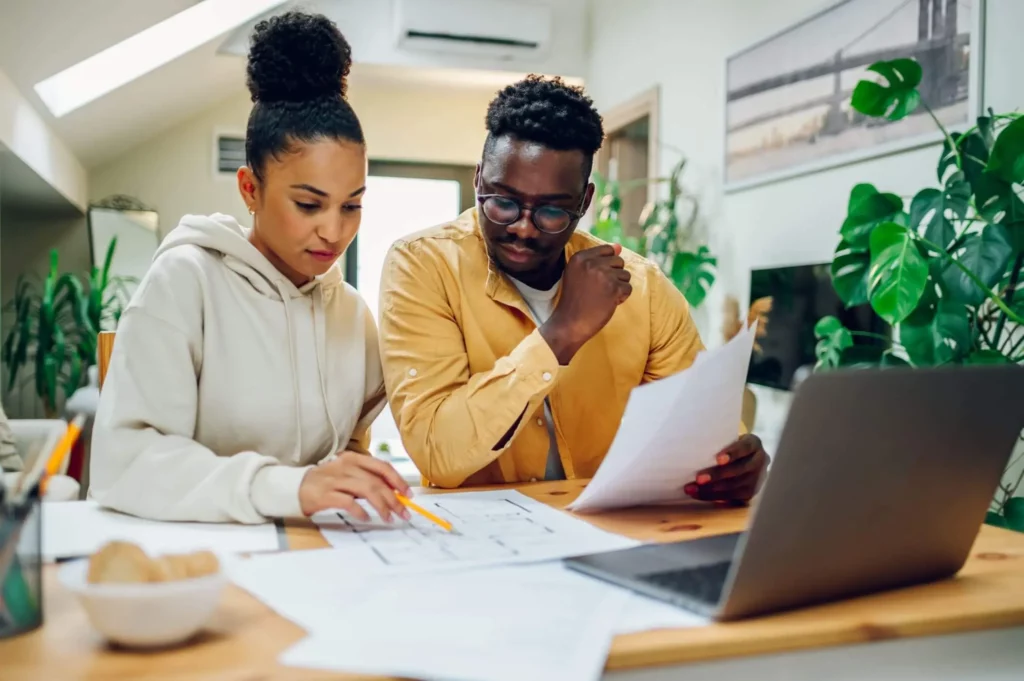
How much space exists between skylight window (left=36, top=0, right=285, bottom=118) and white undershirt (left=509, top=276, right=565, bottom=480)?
303 centimetres

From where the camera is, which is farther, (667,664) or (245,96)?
(245,96)

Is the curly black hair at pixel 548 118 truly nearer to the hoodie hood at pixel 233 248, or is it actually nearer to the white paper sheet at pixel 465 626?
the hoodie hood at pixel 233 248

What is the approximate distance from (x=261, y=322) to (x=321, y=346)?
94 mm

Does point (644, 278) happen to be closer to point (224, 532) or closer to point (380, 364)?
point (380, 364)

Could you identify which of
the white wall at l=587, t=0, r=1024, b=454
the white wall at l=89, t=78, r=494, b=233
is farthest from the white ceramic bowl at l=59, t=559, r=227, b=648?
the white wall at l=89, t=78, r=494, b=233

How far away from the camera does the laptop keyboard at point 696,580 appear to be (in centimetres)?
68

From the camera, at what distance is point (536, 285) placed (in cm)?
154

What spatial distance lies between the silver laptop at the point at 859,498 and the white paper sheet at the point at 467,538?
2.7 inches

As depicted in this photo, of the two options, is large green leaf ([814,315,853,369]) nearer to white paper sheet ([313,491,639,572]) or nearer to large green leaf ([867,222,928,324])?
large green leaf ([867,222,928,324])

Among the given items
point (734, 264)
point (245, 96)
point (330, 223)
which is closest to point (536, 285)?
point (330, 223)

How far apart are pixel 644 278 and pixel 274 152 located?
70 cm

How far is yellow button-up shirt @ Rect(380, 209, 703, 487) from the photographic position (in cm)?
117

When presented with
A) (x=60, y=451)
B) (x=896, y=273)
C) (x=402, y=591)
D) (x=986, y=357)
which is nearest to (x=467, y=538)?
(x=402, y=591)

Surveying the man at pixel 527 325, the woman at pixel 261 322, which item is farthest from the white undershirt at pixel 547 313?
the woman at pixel 261 322
